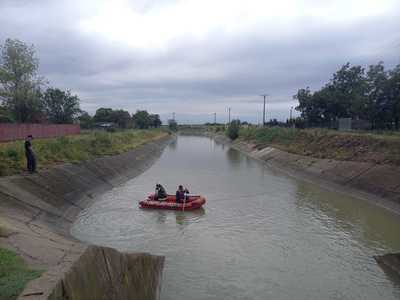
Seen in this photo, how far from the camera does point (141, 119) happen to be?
139 m

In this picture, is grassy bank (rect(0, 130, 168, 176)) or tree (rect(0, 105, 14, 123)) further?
tree (rect(0, 105, 14, 123))

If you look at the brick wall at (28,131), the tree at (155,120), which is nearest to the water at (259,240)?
the brick wall at (28,131)

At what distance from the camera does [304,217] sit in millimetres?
23953

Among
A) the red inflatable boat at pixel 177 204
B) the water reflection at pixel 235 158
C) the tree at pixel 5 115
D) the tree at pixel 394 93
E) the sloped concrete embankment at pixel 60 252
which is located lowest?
the water reflection at pixel 235 158

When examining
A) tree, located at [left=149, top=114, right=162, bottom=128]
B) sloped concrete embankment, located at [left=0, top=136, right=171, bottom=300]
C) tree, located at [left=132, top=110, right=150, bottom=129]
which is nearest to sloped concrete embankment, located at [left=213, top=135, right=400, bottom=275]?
sloped concrete embankment, located at [left=0, top=136, right=171, bottom=300]

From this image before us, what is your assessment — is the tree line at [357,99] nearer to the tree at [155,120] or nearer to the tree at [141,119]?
the tree at [141,119]

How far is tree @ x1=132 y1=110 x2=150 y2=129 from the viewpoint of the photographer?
137562 mm

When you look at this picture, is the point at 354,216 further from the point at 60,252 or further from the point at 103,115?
the point at 103,115

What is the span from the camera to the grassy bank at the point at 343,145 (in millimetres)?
34156

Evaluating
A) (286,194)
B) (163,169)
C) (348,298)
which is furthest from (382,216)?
(163,169)

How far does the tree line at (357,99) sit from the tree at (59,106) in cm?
4524

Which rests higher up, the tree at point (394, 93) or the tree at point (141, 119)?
the tree at point (394, 93)

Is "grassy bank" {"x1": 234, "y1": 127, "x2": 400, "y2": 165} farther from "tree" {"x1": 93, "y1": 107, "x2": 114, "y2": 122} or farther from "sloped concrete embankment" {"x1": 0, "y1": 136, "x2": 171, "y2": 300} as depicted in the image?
"tree" {"x1": 93, "y1": 107, "x2": 114, "y2": 122}

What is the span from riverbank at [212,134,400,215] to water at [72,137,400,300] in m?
1.30
